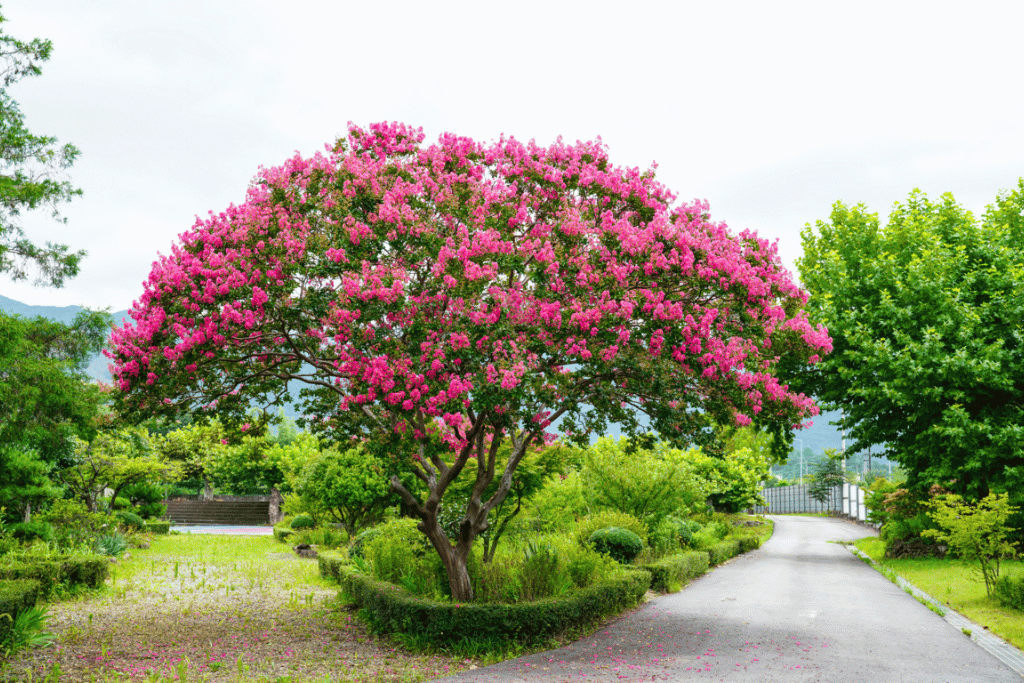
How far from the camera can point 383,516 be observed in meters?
23.2

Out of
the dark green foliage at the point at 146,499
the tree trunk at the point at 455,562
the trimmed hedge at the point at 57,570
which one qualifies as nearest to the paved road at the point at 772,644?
the tree trunk at the point at 455,562

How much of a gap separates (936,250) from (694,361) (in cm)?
1371

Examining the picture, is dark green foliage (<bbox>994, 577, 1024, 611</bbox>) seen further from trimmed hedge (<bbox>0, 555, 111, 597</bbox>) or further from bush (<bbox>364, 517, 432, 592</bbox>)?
trimmed hedge (<bbox>0, 555, 111, 597</bbox>)

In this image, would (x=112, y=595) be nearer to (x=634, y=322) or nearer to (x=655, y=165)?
(x=634, y=322)

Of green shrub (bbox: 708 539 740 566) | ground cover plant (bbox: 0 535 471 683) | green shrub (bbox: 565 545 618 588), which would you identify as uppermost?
green shrub (bbox: 565 545 618 588)

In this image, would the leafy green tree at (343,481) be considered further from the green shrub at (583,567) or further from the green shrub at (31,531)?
the green shrub at (583,567)

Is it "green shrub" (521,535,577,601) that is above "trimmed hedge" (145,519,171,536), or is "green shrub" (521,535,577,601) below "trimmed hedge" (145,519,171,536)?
above

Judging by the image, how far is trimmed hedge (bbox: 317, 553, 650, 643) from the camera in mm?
9273

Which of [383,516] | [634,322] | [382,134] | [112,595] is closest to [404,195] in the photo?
[382,134]

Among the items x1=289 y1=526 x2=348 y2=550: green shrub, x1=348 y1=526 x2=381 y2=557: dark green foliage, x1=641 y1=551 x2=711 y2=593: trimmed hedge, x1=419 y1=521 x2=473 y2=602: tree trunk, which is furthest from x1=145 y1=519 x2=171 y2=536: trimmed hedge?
x1=419 y1=521 x2=473 y2=602: tree trunk

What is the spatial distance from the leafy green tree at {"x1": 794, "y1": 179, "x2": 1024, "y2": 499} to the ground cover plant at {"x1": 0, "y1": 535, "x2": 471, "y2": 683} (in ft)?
42.2

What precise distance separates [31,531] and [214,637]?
31.6 feet

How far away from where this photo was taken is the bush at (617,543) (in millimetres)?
15344

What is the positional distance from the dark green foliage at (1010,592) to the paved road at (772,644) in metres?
1.21
